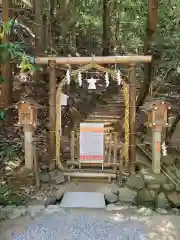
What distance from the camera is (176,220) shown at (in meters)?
5.48

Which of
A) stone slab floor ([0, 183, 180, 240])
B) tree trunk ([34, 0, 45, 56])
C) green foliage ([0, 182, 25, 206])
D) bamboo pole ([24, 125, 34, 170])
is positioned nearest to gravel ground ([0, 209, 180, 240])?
stone slab floor ([0, 183, 180, 240])

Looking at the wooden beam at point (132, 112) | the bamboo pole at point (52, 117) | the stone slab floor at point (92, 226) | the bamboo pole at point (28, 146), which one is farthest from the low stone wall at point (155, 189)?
the bamboo pole at point (28, 146)

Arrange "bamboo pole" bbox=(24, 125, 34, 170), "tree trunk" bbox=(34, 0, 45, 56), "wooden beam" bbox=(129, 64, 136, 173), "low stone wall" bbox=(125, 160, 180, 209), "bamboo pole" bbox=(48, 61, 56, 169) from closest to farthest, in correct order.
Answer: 1. "low stone wall" bbox=(125, 160, 180, 209)
2. "bamboo pole" bbox=(24, 125, 34, 170)
3. "wooden beam" bbox=(129, 64, 136, 173)
4. "bamboo pole" bbox=(48, 61, 56, 169)
5. "tree trunk" bbox=(34, 0, 45, 56)

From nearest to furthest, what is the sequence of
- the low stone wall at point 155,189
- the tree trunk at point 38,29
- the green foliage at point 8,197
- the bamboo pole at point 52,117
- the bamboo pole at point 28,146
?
the green foliage at point 8,197, the low stone wall at point 155,189, the bamboo pole at point 28,146, the bamboo pole at point 52,117, the tree trunk at point 38,29

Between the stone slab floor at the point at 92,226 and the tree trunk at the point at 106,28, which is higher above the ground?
the tree trunk at the point at 106,28

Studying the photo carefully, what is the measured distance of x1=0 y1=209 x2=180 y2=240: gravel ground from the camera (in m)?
4.90

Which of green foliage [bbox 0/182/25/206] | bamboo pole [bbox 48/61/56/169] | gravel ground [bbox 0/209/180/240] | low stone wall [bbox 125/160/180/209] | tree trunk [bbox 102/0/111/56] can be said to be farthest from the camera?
tree trunk [bbox 102/0/111/56]

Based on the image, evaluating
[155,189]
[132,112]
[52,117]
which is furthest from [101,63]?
[155,189]

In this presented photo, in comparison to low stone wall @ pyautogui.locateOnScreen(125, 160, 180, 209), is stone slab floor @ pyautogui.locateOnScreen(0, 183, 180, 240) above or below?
below

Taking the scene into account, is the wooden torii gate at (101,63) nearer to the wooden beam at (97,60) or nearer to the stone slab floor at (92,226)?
the wooden beam at (97,60)

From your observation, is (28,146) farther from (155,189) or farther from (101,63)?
(155,189)

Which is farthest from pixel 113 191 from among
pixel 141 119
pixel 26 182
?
pixel 141 119

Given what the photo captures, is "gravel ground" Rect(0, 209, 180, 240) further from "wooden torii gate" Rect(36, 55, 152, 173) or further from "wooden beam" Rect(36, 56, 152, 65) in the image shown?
"wooden beam" Rect(36, 56, 152, 65)

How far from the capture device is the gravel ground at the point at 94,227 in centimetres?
490
